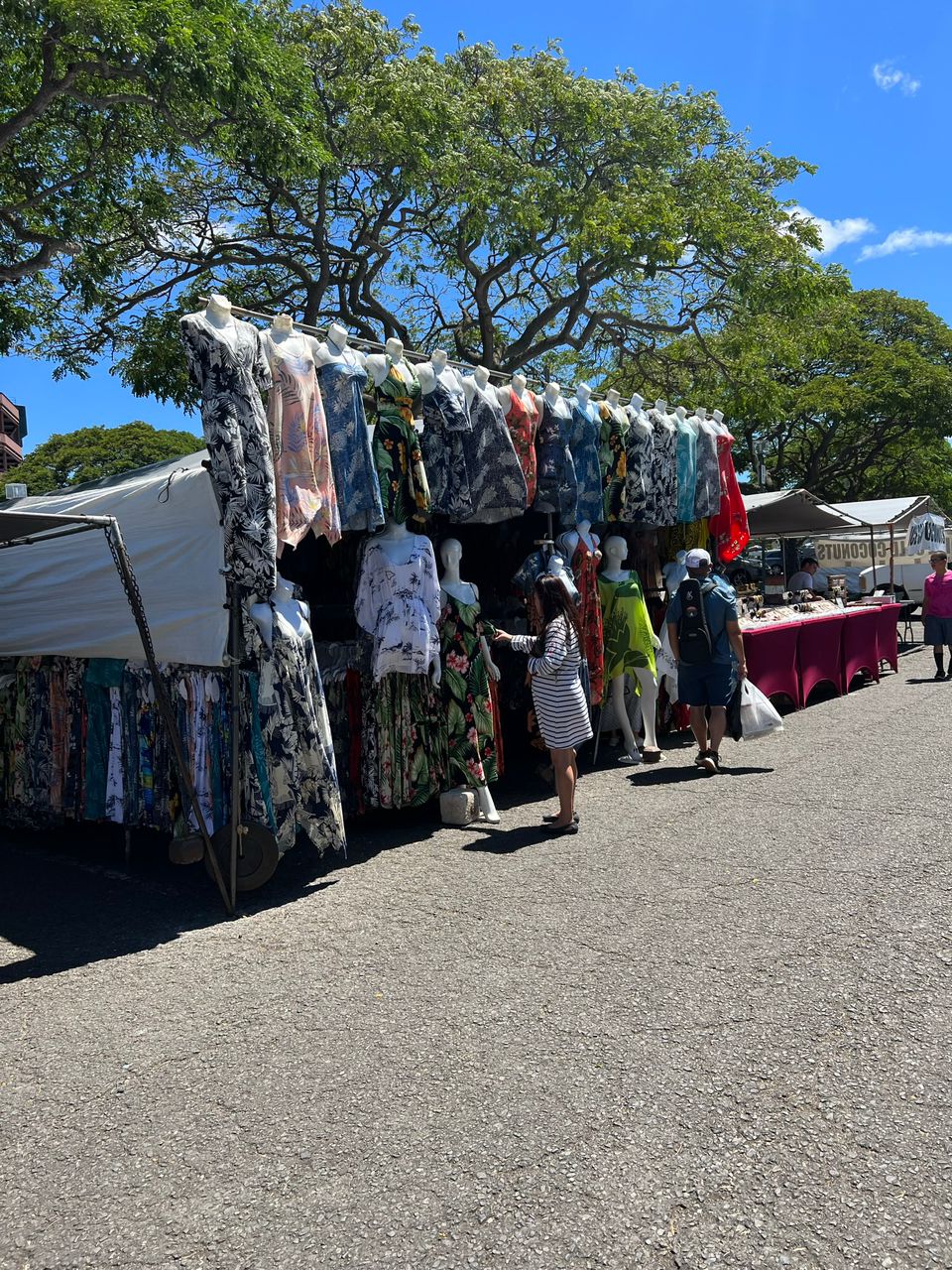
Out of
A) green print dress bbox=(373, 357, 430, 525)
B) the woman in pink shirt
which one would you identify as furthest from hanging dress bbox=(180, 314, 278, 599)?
the woman in pink shirt

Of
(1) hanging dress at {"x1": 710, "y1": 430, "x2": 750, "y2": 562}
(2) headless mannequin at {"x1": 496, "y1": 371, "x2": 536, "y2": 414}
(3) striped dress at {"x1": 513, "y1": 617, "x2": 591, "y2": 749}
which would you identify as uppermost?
(2) headless mannequin at {"x1": 496, "y1": 371, "x2": 536, "y2": 414}

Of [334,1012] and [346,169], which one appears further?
[346,169]

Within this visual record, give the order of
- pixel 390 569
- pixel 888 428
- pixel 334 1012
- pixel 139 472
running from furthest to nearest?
pixel 888 428
pixel 139 472
pixel 390 569
pixel 334 1012

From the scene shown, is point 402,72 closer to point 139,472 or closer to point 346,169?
point 346,169

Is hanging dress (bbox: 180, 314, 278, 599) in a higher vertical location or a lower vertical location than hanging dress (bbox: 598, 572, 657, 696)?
higher

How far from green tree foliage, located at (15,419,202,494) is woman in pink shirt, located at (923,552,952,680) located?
29279 mm

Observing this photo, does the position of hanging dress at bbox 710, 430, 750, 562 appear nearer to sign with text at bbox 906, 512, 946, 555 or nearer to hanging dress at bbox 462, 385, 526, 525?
hanging dress at bbox 462, 385, 526, 525

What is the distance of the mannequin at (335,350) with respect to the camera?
5707 millimetres

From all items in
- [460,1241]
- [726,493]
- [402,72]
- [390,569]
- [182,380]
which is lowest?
[460,1241]

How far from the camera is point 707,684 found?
25.4 feet

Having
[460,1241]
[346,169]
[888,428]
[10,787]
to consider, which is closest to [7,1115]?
[460,1241]

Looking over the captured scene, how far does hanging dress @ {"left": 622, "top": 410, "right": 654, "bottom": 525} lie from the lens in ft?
27.0

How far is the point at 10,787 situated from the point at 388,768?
2.85 meters

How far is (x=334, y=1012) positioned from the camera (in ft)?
12.6
